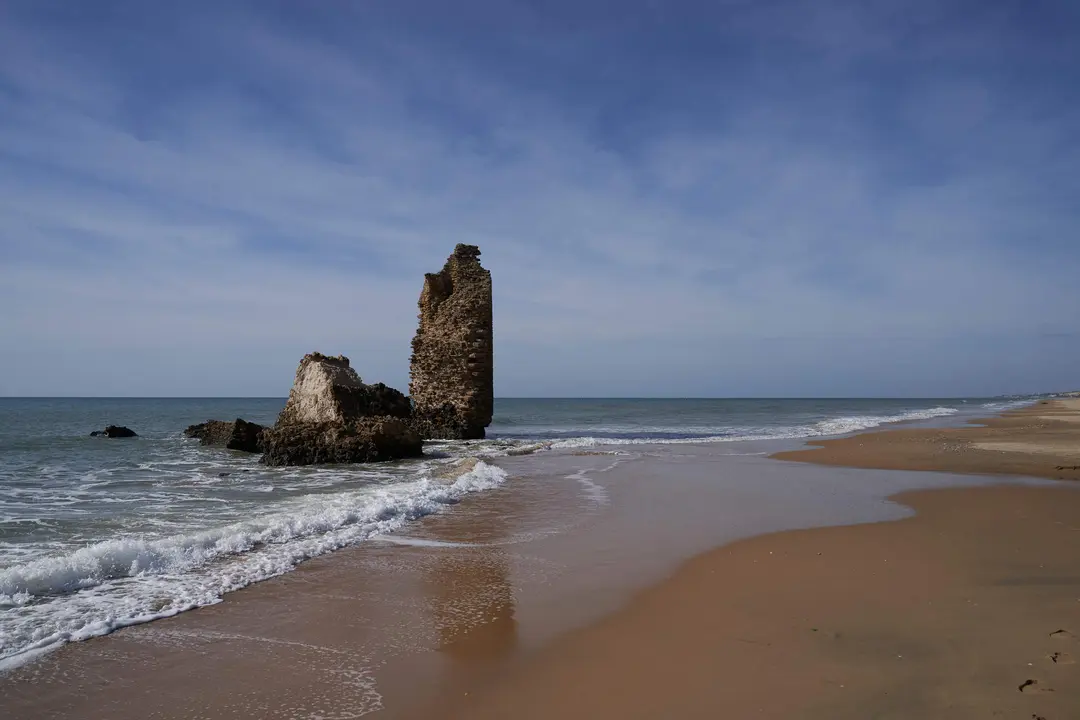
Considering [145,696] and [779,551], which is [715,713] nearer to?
[145,696]

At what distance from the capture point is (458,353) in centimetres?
2311

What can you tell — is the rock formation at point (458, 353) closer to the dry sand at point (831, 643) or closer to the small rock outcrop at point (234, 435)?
the small rock outcrop at point (234, 435)

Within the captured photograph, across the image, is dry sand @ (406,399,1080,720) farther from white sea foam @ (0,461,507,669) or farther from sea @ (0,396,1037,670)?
sea @ (0,396,1037,670)

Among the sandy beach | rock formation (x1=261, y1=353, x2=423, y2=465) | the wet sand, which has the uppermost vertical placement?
rock formation (x1=261, y1=353, x2=423, y2=465)

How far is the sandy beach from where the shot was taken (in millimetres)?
3275

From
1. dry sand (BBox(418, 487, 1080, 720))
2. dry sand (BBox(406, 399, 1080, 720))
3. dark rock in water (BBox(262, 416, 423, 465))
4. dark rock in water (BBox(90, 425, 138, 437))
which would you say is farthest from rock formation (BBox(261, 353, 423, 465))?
dry sand (BBox(418, 487, 1080, 720))

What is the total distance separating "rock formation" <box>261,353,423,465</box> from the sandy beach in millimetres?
8296

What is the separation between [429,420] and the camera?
75.8 feet

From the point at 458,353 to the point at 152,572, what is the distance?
17620 mm

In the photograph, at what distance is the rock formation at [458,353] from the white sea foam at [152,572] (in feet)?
47.3

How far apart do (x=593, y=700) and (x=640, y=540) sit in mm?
3604

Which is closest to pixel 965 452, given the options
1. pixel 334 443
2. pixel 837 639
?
pixel 837 639

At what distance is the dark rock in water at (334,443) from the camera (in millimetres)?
15258

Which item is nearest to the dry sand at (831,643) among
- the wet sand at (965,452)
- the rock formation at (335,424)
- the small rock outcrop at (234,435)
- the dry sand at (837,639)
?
the dry sand at (837,639)
